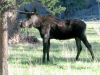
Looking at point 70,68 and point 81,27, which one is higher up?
point 81,27

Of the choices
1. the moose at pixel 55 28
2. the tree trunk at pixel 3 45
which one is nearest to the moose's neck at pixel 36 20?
the moose at pixel 55 28

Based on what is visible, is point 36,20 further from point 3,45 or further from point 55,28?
point 3,45

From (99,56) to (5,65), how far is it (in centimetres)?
695

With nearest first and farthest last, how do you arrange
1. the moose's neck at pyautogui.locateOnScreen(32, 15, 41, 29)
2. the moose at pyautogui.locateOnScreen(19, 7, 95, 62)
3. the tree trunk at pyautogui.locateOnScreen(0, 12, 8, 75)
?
the tree trunk at pyautogui.locateOnScreen(0, 12, 8, 75), the moose at pyautogui.locateOnScreen(19, 7, 95, 62), the moose's neck at pyautogui.locateOnScreen(32, 15, 41, 29)

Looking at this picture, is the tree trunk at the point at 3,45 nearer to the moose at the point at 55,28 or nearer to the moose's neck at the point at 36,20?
the moose at the point at 55,28

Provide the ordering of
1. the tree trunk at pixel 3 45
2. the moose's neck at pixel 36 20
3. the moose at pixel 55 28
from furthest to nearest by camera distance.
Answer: the moose's neck at pixel 36 20
the moose at pixel 55 28
the tree trunk at pixel 3 45

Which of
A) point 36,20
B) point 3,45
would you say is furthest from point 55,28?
point 3,45

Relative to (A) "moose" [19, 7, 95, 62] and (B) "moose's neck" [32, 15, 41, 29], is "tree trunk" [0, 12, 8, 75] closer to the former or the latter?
(A) "moose" [19, 7, 95, 62]

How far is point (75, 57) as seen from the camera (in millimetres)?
13359

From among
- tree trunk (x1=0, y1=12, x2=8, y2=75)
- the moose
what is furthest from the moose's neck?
tree trunk (x1=0, y1=12, x2=8, y2=75)

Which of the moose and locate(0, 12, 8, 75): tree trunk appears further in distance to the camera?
the moose

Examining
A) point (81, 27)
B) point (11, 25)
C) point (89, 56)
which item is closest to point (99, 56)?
point (89, 56)

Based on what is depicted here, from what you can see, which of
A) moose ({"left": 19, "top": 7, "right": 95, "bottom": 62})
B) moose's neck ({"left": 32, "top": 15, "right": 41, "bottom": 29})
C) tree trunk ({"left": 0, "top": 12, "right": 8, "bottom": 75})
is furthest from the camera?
moose's neck ({"left": 32, "top": 15, "right": 41, "bottom": 29})

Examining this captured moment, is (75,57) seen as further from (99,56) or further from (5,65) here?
(5,65)
